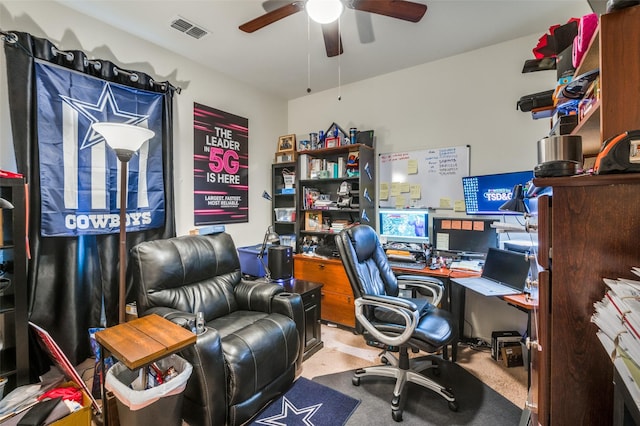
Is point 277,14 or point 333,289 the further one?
point 333,289

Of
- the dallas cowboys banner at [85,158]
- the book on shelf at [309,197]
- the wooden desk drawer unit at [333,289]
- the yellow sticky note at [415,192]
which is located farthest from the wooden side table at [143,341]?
the yellow sticky note at [415,192]

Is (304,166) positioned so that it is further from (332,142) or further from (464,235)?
(464,235)

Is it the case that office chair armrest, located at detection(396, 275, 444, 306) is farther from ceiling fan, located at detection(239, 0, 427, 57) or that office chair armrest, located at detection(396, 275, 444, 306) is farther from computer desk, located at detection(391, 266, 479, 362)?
ceiling fan, located at detection(239, 0, 427, 57)

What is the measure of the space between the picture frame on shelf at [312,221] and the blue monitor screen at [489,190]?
60.5 inches

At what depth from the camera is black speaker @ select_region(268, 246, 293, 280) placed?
2652 millimetres

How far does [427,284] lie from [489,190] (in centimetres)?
102

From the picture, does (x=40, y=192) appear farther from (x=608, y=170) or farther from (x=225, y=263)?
(x=608, y=170)

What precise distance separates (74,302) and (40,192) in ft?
2.51

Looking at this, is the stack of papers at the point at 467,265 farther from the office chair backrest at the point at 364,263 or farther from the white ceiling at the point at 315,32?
the white ceiling at the point at 315,32

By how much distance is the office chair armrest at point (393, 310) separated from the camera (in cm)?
168

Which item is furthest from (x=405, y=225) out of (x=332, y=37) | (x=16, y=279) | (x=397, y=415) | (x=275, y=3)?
(x=16, y=279)

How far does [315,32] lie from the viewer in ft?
7.73

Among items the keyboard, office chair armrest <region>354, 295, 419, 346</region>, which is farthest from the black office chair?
the keyboard

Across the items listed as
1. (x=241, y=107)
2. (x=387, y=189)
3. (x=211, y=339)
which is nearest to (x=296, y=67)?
(x=241, y=107)
